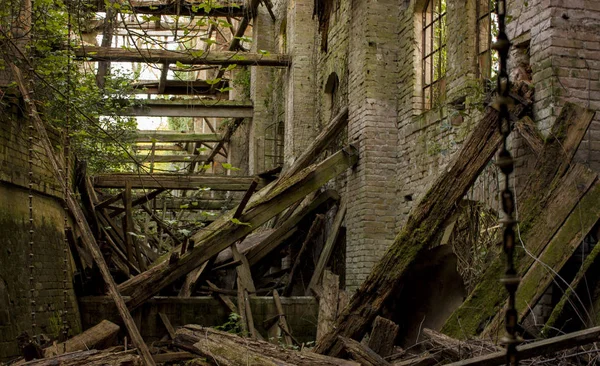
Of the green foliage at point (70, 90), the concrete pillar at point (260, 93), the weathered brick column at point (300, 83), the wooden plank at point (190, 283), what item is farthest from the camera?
the concrete pillar at point (260, 93)

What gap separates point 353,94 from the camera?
1182cm

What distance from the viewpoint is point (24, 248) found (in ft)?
30.7

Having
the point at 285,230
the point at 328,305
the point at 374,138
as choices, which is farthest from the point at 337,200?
the point at 328,305

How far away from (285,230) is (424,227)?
5.90 metres

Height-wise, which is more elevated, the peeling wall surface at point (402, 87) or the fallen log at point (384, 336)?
the peeling wall surface at point (402, 87)

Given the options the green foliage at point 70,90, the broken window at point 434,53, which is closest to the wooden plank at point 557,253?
the broken window at point 434,53

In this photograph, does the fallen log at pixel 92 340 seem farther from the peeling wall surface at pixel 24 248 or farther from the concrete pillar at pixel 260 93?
the concrete pillar at pixel 260 93

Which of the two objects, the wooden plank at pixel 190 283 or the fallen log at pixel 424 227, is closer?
the fallen log at pixel 424 227

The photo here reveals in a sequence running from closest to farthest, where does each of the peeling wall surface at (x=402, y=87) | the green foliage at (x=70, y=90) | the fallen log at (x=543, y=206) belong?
the fallen log at (x=543, y=206)
the peeling wall surface at (x=402, y=87)
the green foliage at (x=70, y=90)

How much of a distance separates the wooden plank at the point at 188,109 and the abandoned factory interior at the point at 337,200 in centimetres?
5

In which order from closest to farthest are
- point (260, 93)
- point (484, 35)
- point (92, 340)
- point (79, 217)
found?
point (79, 217) → point (92, 340) → point (484, 35) → point (260, 93)

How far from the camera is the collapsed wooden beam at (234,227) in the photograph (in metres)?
10.2

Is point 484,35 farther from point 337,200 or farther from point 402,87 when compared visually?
point 337,200

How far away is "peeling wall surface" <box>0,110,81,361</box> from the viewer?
8.61 meters
